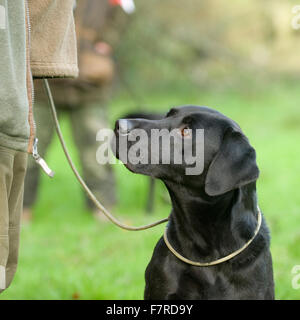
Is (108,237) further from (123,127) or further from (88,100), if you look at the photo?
(123,127)

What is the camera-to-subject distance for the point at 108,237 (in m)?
5.37

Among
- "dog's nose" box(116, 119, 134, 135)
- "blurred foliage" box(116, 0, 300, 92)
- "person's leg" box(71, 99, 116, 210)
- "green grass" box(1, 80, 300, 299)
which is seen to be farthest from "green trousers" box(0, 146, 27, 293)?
"blurred foliage" box(116, 0, 300, 92)

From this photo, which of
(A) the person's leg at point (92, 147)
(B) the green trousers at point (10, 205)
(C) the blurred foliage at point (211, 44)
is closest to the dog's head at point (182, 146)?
(B) the green trousers at point (10, 205)

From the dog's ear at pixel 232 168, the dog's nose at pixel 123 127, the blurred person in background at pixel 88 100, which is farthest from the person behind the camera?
the blurred person in background at pixel 88 100

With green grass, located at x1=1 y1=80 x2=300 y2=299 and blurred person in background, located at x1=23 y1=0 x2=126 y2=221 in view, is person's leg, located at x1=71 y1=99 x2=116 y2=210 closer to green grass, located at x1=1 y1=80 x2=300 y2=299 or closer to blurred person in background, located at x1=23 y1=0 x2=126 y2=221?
blurred person in background, located at x1=23 y1=0 x2=126 y2=221

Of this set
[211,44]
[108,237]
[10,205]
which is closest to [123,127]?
[10,205]

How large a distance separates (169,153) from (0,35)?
1029 millimetres

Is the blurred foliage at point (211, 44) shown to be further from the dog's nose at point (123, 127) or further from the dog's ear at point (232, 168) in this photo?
the dog's ear at point (232, 168)

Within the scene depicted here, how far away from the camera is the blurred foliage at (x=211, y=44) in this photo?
14750 mm

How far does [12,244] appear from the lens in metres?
2.44

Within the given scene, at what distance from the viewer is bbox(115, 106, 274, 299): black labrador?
267cm

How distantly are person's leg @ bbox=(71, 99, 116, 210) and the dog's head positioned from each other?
3348mm

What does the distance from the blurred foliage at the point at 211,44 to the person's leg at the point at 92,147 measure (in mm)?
8051

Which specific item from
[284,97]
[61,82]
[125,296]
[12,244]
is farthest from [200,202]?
[284,97]
